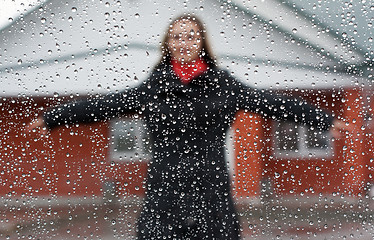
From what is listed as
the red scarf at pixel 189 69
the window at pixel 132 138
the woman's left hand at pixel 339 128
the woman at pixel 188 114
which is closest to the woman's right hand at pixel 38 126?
the woman at pixel 188 114

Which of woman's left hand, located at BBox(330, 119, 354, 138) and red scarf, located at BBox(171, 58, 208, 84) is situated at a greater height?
red scarf, located at BBox(171, 58, 208, 84)

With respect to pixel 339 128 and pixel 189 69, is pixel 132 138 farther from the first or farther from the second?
pixel 339 128

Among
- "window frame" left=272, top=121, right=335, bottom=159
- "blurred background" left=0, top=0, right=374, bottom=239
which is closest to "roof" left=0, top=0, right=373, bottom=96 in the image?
"blurred background" left=0, top=0, right=374, bottom=239

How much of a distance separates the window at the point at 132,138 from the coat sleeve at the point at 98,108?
25 mm

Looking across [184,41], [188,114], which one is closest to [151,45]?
[184,41]

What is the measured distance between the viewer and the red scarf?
0.93 metres

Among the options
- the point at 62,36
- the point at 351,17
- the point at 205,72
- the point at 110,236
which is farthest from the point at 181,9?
the point at 110,236

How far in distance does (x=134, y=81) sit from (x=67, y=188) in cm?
29

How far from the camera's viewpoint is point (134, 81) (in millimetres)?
936

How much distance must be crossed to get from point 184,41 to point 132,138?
24cm

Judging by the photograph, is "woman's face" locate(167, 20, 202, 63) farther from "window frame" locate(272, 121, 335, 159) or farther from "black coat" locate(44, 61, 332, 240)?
"window frame" locate(272, 121, 335, 159)

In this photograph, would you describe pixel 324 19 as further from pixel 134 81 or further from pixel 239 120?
pixel 134 81

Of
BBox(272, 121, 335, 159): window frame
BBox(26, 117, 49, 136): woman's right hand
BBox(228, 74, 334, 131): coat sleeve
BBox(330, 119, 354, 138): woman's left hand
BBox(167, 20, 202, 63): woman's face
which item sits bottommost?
BBox(26, 117, 49, 136): woman's right hand

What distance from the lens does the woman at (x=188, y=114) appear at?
0.93m
